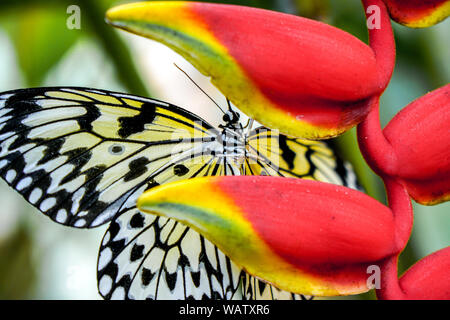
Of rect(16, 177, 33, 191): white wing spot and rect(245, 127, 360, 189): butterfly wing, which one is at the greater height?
rect(245, 127, 360, 189): butterfly wing

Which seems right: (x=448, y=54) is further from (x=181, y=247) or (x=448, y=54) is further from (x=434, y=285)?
(x=434, y=285)

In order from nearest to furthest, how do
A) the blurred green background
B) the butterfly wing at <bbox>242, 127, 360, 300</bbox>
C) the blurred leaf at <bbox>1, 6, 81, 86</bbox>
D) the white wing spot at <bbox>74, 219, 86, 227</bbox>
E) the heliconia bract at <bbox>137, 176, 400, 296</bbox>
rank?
the heliconia bract at <bbox>137, 176, 400, 296</bbox>, the white wing spot at <bbox>74, 219, 86, 227</bbox>, the butterfly wing at <bbox>242, 127, 360, 300</bbox>, the blurred green background, the blurred leaf at <bbox>1, 6, 81, 86</bbox>

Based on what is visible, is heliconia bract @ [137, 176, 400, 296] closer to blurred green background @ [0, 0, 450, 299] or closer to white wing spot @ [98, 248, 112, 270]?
white wing spot @ [98, 248, 112, 270]

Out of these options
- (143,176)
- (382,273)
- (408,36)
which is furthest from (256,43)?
(408,36)

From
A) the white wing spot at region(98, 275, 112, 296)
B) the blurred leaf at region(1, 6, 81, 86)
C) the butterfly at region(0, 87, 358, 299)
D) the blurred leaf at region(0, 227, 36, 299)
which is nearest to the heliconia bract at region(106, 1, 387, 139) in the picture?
the butterfly at region(0, 87, 358, 299)

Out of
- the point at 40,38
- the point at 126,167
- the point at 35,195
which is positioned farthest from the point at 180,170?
A: the point at 40,38

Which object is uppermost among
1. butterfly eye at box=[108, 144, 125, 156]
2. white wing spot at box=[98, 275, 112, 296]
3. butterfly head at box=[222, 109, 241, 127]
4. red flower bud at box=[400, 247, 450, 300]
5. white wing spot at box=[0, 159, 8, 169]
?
butterfly head at box=[222, 109, 241, 127]

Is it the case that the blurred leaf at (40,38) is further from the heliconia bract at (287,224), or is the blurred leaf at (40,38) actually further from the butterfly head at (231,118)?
the heliconia bract at (287,224)
